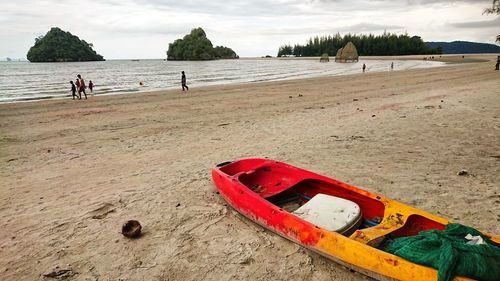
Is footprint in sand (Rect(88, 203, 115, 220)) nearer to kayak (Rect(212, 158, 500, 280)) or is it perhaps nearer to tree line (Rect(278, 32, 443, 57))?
kayak (Rect(212, 158, 500, 280))

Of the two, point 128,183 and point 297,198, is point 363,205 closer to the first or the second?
point 297,198

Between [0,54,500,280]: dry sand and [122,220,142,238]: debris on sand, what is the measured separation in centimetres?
14

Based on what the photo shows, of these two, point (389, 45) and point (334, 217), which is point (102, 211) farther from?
point (389, 45)

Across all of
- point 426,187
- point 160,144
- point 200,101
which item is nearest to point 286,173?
point 426,187

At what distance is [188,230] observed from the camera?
460 centimetres

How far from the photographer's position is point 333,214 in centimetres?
414

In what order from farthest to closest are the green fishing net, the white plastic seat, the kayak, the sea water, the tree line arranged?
the tree line
the sea water
the white plastic seat
the kayak
the green fishing net

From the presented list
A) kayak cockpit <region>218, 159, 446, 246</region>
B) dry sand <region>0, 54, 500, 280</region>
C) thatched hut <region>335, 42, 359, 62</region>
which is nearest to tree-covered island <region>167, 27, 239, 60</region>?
thatched hut <region>335, 42, 359, 62</region>

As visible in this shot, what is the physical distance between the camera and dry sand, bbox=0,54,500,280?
12.8 ft

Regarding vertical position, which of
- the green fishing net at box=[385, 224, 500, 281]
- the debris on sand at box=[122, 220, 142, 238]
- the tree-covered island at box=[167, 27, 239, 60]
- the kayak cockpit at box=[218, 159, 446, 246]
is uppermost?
the tree-covered island at box=[167, 27, 239, 60]

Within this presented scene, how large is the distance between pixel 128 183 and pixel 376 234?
4.72 m

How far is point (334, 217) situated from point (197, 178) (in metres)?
3.30

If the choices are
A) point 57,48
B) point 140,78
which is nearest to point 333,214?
point 140,78

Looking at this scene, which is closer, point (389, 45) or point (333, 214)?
point (333, 214)
